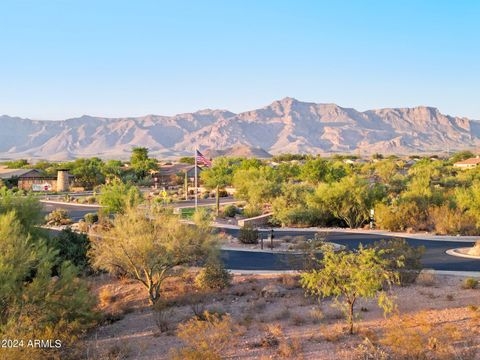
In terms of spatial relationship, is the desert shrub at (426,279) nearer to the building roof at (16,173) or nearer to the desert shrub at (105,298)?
the desert shrub at (105,298)

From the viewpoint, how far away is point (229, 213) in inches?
1609

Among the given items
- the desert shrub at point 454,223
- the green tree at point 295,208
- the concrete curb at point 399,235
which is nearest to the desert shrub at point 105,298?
the concrete curb at point 399,235

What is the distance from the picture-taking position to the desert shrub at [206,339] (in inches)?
475

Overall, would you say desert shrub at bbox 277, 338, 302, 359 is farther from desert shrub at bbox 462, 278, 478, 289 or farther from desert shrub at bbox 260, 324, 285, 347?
desert shrub at bbox 462, 278, 478, 289

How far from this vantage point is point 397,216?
32.2 meters

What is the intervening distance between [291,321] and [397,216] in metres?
19.2

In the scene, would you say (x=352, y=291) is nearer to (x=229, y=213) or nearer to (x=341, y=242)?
(x=341, y=242)

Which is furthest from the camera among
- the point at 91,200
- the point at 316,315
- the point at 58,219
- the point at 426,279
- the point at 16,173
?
the point at 16,173

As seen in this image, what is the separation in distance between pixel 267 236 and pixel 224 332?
16701mm

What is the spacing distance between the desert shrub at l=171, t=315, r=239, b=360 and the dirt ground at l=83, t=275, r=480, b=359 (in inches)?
9.9

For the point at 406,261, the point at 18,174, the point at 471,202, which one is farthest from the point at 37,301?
the point at 18,174

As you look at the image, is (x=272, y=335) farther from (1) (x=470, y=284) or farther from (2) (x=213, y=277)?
(1) (x=470, y=284)

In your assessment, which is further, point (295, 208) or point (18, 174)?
point (18, 174)

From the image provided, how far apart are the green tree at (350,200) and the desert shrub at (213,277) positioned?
18013mm
